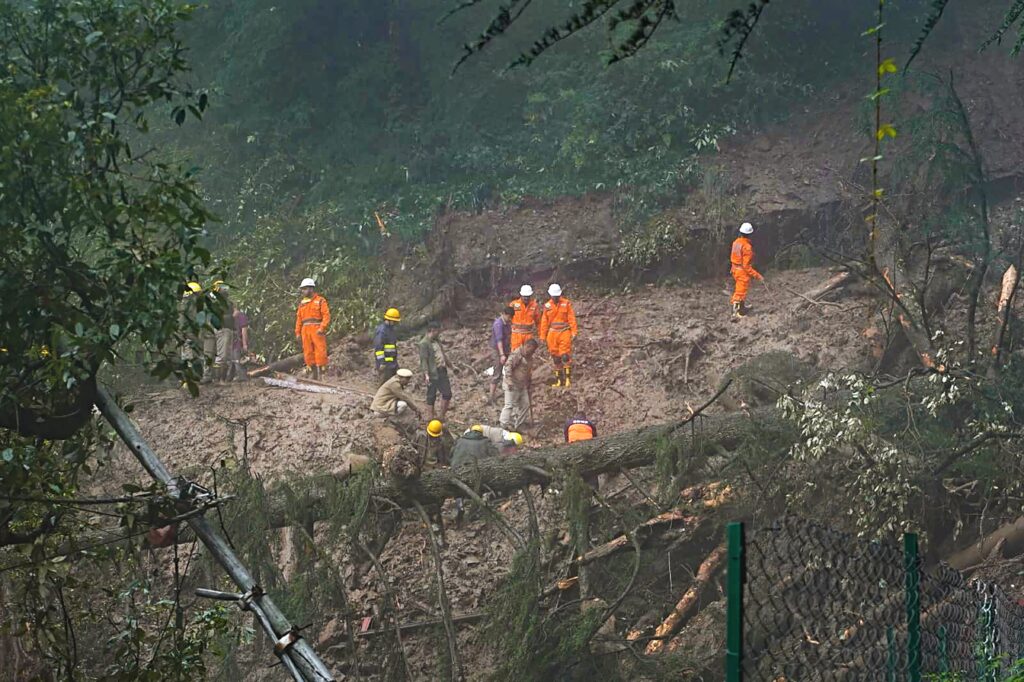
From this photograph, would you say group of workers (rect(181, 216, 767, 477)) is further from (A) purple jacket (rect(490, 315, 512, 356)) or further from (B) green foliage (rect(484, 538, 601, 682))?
(B) green foliage (rect(484, 538, 601, 682))

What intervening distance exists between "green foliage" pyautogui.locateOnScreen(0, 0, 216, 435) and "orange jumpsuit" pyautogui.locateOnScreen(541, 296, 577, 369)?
10.7 m

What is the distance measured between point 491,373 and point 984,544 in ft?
28.0

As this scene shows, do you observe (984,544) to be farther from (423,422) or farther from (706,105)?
(706,105)

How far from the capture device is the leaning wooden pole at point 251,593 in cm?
355

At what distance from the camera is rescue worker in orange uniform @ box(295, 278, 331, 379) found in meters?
18.0

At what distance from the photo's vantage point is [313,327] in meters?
18.1

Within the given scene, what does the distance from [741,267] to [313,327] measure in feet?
22.6

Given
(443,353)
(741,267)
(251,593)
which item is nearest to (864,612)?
(251,593)

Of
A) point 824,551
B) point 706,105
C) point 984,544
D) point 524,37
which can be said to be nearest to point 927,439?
point 984,544

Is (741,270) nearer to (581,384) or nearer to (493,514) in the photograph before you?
(581,384)

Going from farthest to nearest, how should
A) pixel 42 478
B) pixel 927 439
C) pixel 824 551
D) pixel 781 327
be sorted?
pixel 781 327 < pixel 927 439 < pixel 42 478 < pixel 824 551

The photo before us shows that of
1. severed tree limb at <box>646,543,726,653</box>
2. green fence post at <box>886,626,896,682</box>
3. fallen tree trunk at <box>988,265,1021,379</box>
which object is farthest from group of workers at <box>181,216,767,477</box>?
green fence post at <box>886,626,896,682</box>

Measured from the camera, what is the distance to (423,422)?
16062mm

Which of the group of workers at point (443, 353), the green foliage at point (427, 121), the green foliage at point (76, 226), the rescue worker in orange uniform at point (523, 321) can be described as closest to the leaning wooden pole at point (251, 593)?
the green foliage at point (76, 226)
